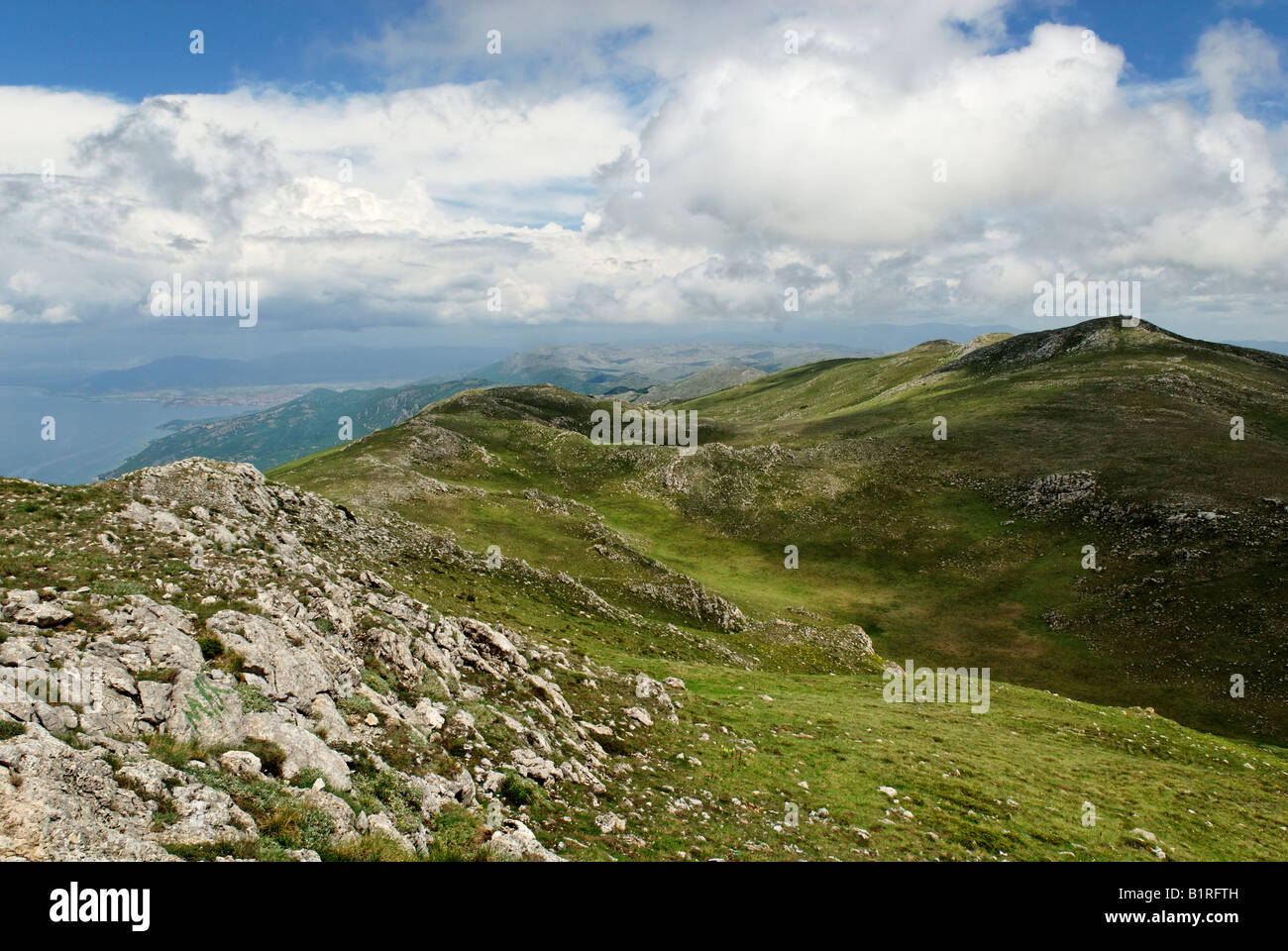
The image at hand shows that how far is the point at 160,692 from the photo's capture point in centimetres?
1345

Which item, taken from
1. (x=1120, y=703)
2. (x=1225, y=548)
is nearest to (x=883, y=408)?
(x=1225, y=548)

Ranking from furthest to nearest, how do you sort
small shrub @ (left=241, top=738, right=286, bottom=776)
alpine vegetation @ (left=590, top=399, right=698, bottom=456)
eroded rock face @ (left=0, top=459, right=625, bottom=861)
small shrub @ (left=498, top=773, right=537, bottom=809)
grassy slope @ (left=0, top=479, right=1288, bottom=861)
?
alpine vegetation @ (left=590, top=399, right=698, bottom=456) → grassy slope @ (left=0, top=479, right=1288, bottom=861) → small shrub @ (left=498, top=773, right=537, bottom=809) → small shrub @ (left=241, top=738, right=286, bottom=776) → eroded rock face @ (left=0, top=459, right=625, bottom=861)

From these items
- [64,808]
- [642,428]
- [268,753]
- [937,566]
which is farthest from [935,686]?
[642,428]

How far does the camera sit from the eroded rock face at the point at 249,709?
9.98 m

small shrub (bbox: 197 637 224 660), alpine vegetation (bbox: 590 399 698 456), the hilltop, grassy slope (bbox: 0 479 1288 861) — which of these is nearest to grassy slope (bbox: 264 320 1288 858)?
grassy slope (bbox: 0 479 1288 861)

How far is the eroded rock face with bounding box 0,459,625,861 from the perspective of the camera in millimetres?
9977

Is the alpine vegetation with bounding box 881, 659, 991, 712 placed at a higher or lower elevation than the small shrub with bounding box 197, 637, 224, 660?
lower

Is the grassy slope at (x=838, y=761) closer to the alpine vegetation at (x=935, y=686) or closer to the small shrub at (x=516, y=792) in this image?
the small shrub at (x=516, y=792)

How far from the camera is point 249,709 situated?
1431 centimetres

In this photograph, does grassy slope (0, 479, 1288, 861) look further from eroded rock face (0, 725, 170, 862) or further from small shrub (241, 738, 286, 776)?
eroded rock face (0, 725, 170, 862)

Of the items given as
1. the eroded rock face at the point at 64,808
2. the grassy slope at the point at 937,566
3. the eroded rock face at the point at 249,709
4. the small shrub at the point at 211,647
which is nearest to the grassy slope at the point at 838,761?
the grassy slope at the point at 937,566

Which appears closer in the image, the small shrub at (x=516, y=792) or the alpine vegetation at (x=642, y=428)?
the small shrub at (x=516, y=792)
